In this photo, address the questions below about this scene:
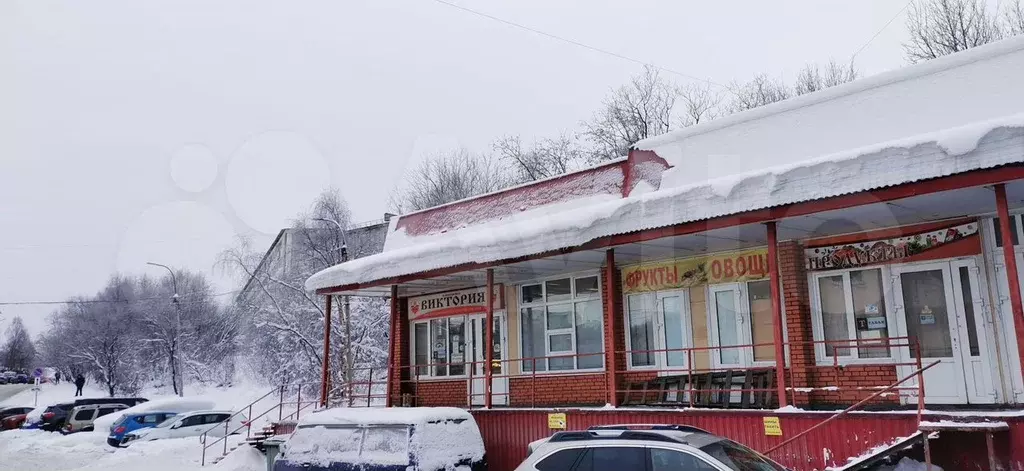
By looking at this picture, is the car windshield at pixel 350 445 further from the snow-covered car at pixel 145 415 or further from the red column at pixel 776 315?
the snow-covered car at pixel 145 415

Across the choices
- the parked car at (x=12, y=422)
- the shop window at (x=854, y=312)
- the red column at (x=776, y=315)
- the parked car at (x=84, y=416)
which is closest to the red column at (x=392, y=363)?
the red column at (x=776, y=315)

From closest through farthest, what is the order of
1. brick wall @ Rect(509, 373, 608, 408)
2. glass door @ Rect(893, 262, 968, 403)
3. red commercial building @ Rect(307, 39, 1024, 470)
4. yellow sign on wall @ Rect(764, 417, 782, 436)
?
red commercial building @ Rect(307, 39, 1024, 470), yellow sign on wall @ Rect(764, 417, 782, 436), glass door @ Rect(893, 262, 968, 403), brick wall @ Rect(509, 373, 608, 408)

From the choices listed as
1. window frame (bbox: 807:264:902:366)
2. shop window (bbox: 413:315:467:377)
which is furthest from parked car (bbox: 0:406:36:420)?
window frame (bbox: 807:264:902:366)

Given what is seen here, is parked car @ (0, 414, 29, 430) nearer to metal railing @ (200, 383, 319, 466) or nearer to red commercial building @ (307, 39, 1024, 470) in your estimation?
metal railing @ (200, 383, 319, 466)

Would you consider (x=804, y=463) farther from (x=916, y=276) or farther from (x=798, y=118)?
(x=798, y=118)

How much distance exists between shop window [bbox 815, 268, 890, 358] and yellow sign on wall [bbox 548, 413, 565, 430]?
4713 millimetres

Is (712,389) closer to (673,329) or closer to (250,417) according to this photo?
(673,329)

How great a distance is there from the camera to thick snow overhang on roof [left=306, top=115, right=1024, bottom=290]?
29.8ft

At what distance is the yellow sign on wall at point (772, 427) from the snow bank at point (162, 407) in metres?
24.8

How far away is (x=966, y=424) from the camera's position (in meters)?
8.86

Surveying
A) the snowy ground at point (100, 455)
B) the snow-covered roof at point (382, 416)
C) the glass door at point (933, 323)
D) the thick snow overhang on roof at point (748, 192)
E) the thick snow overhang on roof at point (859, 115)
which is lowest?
the snowy ground at point (100, 455)

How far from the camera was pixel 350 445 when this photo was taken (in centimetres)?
1308

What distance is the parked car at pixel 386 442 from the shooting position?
41.0 ft

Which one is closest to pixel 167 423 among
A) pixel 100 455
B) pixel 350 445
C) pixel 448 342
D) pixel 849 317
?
pixel 100 455
